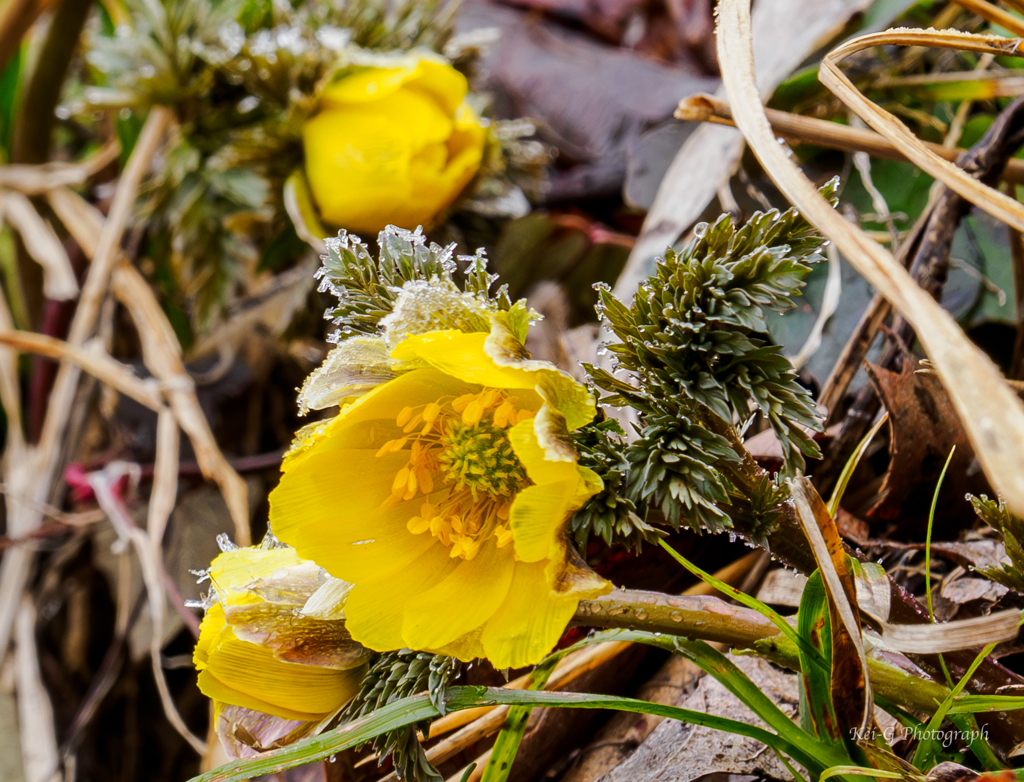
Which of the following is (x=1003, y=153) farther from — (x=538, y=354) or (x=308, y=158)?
(x=308, y=158)

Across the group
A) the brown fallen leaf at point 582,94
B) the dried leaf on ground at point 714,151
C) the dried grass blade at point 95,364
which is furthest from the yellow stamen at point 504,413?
the brown fallen leaf at point 582,94

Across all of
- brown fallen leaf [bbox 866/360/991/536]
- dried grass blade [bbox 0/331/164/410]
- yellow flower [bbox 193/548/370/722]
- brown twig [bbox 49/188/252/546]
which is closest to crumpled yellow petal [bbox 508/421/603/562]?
yellow flower [bbox 193/548/370/722]

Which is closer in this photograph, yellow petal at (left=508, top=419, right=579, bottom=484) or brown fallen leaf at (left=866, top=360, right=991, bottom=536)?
yellow petal at (left=508, top=419, right=579, bottom=484)

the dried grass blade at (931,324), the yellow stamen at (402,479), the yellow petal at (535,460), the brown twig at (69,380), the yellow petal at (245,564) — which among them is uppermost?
the dried grass blade at (931,324)

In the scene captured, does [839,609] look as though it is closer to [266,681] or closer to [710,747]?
[710,747]

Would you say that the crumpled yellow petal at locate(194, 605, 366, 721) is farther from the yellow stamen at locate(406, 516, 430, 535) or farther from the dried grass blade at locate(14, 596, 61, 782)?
the dried grass blade at locate(14, 596, 61, 782)

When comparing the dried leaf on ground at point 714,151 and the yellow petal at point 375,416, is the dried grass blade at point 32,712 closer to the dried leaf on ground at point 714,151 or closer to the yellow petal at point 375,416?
the yellow petal at point 375,416

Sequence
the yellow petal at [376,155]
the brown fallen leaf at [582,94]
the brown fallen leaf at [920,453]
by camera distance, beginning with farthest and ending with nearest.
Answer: the brown fallen leaf at [582,94] → the yellow petal at [376,155] → the brown fallen leaf at [920,453]
